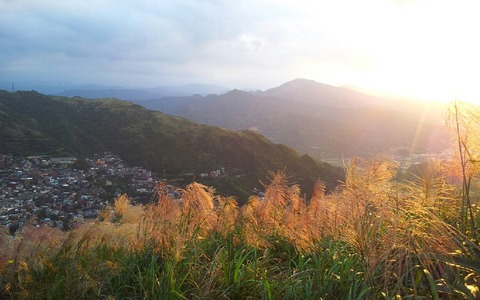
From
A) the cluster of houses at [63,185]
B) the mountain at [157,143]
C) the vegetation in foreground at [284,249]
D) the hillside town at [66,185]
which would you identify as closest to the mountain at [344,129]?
the mountain at [157,143]

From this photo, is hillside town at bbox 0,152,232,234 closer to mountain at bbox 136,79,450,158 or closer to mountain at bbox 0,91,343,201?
mountain at bbox 0,91,343,201

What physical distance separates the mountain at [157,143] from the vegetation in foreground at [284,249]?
3243 centimetres

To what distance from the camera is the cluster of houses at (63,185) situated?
22500mm

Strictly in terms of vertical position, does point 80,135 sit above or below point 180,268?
below

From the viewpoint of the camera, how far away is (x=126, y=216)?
701 cm

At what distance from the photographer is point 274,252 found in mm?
4242

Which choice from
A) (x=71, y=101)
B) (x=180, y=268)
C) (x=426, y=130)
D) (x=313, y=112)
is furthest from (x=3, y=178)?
(x=313, y=112)

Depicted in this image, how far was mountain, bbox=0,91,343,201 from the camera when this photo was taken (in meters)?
48.1

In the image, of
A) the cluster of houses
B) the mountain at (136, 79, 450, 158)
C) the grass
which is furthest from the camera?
the mountain at (136, 79, 450, 158)

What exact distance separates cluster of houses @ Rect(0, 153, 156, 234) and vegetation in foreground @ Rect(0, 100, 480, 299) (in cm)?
1397

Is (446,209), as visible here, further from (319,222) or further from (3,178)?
(3,178)

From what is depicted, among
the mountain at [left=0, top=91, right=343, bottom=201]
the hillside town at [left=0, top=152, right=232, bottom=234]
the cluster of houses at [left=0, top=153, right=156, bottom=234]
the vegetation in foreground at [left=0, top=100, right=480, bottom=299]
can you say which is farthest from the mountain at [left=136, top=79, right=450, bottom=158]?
the vegetation in foreground at [left=0, top=100, right=480, bottom=299]

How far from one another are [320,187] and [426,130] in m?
140

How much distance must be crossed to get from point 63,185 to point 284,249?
34.0m
